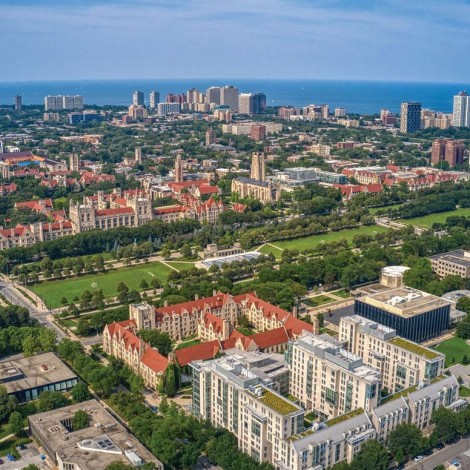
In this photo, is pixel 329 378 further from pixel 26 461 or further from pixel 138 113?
pixel 138 113

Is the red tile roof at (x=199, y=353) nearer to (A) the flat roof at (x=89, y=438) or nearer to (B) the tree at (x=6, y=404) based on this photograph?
(A) the flat roof at (x=89, y=438)

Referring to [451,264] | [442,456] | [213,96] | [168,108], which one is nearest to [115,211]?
[451,264]

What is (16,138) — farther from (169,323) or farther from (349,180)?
(169,323)

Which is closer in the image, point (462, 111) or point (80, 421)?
point (80, 421)

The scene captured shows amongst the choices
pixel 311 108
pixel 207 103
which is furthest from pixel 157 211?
pixel 207 103

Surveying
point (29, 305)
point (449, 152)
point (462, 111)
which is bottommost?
point (29, 305)
